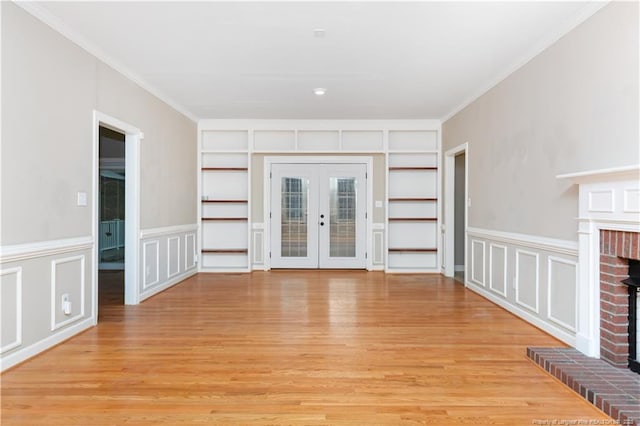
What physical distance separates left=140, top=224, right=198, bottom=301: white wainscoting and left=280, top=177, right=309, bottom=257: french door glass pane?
1639 mm

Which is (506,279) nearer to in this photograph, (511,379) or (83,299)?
(511,379)

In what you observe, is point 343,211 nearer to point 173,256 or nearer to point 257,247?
point 257,247

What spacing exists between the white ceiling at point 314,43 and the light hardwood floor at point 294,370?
2744 mm

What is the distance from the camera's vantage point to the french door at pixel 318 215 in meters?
7.39

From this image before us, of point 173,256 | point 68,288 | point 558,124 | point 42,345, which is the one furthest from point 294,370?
point 173,256

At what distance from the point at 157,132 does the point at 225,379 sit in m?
3.84

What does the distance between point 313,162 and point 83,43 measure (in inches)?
169

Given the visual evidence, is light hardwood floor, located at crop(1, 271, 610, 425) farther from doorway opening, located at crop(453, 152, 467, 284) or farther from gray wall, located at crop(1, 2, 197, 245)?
doorway opening, located at crop(453, 152, 467, 284)

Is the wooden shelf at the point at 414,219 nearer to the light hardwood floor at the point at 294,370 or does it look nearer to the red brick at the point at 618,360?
the light hardwood floor at the point at 294,370

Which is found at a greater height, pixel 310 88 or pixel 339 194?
pixel 310 88

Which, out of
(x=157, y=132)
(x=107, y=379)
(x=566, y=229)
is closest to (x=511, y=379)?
(x=566, y=229)

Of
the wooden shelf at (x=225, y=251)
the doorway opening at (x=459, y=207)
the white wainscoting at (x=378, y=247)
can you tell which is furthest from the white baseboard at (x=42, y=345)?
the doorway opening at (x=459, y=207)

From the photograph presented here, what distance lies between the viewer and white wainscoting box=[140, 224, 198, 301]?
16.4 ft

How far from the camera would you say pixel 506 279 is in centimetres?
450
